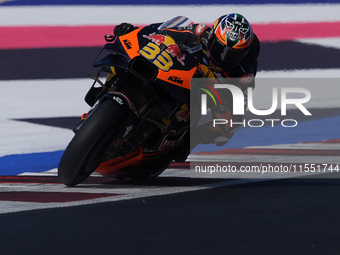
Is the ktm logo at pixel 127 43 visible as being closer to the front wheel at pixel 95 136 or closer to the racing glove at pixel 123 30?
the racing glove at pixel 123 30

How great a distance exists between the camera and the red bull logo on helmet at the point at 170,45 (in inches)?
261

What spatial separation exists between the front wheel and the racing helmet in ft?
2.70

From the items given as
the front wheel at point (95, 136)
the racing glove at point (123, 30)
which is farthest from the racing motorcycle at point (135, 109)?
the racing glove at point (123, 30)

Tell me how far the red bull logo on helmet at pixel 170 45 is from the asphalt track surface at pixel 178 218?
96 cm

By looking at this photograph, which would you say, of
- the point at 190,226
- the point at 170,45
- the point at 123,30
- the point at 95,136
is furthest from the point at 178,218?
the point at 123,30

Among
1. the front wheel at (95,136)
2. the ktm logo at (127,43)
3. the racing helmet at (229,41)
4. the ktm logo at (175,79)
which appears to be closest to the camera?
the front wheel at (95,136)

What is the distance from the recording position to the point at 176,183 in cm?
737

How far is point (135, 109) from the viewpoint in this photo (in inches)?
257

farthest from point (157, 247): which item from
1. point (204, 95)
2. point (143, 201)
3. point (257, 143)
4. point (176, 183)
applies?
point (257, 143)

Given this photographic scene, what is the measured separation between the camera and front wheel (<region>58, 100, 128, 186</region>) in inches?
250

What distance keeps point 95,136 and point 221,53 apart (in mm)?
1102

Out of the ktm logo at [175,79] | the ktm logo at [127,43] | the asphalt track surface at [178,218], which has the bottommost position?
the asphalt track surface at [178,218]

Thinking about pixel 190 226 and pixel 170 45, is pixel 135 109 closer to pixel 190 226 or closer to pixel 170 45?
pixel 170 45

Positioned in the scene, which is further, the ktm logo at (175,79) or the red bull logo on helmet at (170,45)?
the red bull logo on helmet at (170,45)
